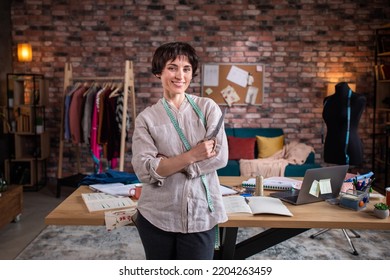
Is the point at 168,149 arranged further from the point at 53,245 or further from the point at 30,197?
the point at 30,197

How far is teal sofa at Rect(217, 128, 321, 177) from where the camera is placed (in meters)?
4.98

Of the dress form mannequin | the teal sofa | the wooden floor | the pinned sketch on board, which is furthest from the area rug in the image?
the pinned sketch on board

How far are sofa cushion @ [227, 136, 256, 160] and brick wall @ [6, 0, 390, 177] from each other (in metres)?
0.76

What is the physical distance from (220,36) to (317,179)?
4017 millimetres

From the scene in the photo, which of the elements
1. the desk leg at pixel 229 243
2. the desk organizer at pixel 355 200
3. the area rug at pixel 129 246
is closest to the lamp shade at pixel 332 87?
the area rug at pixel 129 246

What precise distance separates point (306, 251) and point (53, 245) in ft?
6.67

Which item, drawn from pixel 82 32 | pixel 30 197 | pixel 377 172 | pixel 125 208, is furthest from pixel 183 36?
pixel 125 208

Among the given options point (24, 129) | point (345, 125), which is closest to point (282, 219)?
point (345, 125)

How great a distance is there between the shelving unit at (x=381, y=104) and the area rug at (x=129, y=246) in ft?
6.87

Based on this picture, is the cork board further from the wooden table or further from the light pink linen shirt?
the light pink linen shirt

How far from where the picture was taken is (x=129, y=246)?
10.9 feet

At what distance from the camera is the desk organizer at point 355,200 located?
191cm

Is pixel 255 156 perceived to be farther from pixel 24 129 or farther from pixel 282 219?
pixel 282 219

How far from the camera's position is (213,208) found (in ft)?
4.53
